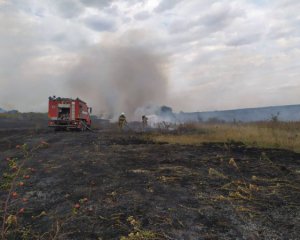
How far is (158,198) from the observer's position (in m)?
7.77

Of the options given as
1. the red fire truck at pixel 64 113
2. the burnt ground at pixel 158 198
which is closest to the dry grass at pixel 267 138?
the burnt ground at pixel 158 198

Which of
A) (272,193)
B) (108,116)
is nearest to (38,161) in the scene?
(272,193)

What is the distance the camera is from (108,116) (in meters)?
69.9

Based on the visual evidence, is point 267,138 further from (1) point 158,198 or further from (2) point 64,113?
(2) point 64,113

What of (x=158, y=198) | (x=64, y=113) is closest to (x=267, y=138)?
(x=158, y=198)

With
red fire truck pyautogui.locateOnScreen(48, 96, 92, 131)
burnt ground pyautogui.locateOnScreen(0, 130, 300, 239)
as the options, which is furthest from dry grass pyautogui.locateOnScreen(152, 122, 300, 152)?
red fire truck pyautogui.locateOnScreen(48, 96, 92, 131)

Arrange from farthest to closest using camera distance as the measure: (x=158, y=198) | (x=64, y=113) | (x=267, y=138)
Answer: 1. (x=64, y=113)
2. (x=267, y=138)
3. (x=158, y=198)

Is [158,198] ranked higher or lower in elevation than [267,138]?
lower

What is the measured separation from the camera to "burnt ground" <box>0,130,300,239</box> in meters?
5.84

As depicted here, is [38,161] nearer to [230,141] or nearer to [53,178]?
[53,178]

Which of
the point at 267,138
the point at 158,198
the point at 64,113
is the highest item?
the point at 64,113

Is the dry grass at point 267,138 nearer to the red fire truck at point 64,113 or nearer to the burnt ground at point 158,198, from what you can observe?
the burnt ground at point 158,198

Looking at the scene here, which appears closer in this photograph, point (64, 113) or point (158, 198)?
point (158, 198)

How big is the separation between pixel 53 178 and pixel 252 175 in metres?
5.92
